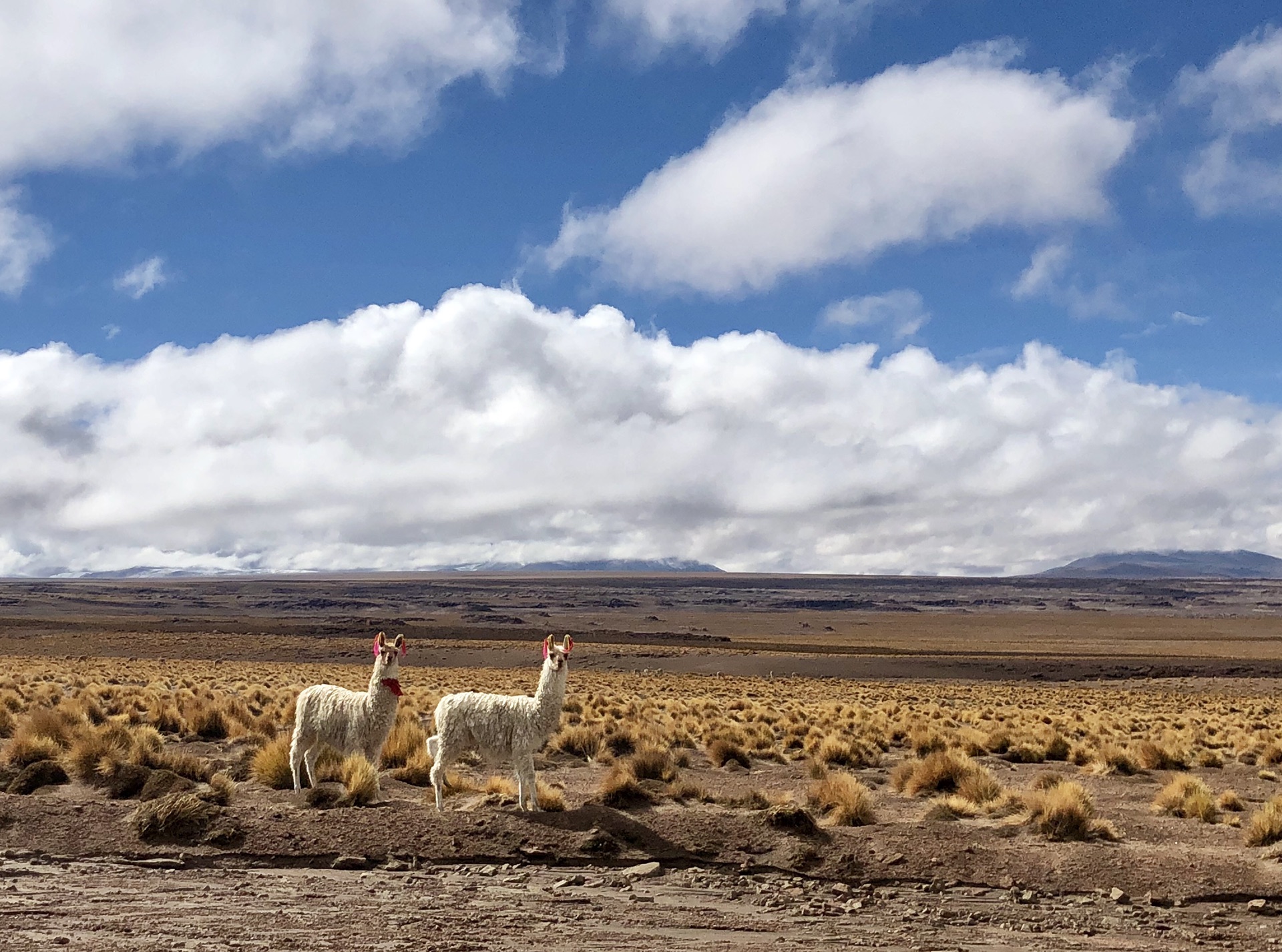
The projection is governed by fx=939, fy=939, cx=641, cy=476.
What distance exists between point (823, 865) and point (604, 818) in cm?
215

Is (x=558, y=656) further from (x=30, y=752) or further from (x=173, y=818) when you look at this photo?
(x=30, y=752)

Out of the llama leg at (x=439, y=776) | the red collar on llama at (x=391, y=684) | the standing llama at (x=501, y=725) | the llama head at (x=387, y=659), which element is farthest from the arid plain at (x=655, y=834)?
the llama head at (x=387, y=659)

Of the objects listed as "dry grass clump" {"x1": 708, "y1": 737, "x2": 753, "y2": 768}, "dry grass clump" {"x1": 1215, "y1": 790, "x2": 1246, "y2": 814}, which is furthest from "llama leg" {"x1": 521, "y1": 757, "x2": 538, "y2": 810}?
"dry grass clump" {"x1": 1215, "y1": 790, "x2": 1246, "y2": 814}

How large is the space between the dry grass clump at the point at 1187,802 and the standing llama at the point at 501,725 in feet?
24.3

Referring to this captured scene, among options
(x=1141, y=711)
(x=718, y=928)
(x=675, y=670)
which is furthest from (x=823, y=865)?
(x=675, y=670)

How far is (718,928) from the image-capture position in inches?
270

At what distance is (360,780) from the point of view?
387 inches

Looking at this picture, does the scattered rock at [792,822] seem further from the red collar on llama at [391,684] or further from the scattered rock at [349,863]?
the red collar on llama at [391,684]

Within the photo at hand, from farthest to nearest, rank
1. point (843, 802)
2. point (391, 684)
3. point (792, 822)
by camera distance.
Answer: point (391, 684) → point (843, 802) → point (792, 822)

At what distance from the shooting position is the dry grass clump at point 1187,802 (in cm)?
1078

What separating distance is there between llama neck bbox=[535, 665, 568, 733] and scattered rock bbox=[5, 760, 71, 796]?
561 cm

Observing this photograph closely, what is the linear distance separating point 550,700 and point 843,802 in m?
3.35

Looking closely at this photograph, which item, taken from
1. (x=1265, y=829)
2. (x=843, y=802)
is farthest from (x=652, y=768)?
(x=1265, y=829)

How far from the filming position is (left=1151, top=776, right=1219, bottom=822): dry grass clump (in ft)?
35.4
